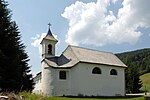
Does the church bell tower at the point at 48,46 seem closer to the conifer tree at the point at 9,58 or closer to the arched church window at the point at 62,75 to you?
the arched church window at the point at 62,75

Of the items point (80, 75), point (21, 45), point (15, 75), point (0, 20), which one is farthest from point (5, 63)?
point (80, 75)

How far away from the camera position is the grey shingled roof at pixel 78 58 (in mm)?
39688

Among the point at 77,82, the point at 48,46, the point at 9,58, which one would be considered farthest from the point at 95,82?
the point at 9,58

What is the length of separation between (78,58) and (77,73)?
6.98 ft

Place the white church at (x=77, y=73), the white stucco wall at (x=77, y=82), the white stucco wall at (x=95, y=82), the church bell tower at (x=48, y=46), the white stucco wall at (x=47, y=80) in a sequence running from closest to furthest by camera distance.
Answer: the white stucco wall at (x=47, y=80) < the white stucco wall at (x=77, y=82) < the white church at (x=77, y=73) < the white stucco wall at (x=95, y=82) < the church bell tower at (x=48, y=46)

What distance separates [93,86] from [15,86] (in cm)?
1836

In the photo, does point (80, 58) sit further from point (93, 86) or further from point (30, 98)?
point (30, 98)

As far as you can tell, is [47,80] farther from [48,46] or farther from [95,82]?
[95,82]

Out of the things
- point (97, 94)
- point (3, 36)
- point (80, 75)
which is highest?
point (3, 36)

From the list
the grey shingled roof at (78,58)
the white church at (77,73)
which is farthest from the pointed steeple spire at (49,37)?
the grey shingled roof at (78,58)

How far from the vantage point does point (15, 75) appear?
24.2 meters

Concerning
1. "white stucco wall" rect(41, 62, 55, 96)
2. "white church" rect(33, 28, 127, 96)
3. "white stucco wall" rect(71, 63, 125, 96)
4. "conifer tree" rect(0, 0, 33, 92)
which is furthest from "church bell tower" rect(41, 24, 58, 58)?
"conifer tree" rect(0, 0, 33, 92)

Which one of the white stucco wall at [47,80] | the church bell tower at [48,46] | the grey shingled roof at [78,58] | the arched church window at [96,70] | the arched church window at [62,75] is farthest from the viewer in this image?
the church bell tower at [48,46]

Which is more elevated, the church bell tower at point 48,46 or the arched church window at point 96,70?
the church bell tower at point 48,46
